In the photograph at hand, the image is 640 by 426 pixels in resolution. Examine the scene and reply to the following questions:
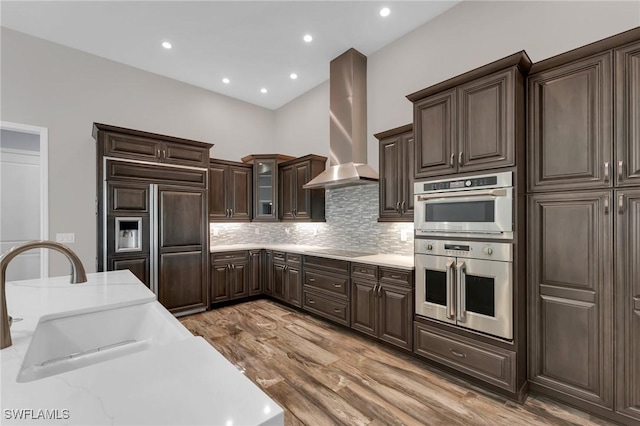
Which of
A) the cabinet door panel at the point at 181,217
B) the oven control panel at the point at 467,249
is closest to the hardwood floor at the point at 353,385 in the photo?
the oven control panel at the point at 467,249

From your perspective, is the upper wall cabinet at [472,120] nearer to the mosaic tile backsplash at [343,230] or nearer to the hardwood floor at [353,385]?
the mosaic tile backsplash at [343,230]

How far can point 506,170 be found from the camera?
2227mm

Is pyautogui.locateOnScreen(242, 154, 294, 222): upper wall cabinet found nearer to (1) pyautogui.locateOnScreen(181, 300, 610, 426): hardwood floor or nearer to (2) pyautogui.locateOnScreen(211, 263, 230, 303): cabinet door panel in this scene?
(2) pyautogui.locateOnScreen(211, 263, 230, 303): cabinet door panel

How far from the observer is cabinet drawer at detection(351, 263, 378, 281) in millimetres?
3164

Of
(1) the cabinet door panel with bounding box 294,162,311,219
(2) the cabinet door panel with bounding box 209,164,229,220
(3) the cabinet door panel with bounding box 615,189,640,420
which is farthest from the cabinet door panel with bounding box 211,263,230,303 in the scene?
(3) the cabinet door panel with bounding box 615,189,640,420

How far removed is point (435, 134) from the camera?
8.76 feet

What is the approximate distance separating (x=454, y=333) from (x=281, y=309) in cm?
261

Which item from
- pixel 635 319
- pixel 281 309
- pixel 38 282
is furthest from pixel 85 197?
pixel 635 319

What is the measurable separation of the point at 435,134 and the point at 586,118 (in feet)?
3.40

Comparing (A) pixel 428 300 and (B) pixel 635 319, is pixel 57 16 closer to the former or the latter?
(A) pixel 428 300

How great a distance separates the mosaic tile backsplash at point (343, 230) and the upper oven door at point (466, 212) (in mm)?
878

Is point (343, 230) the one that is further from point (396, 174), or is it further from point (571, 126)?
point (571, 126)

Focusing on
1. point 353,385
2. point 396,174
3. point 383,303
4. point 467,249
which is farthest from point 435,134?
point 353,385

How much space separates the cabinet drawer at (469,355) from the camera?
2174 millimetres
